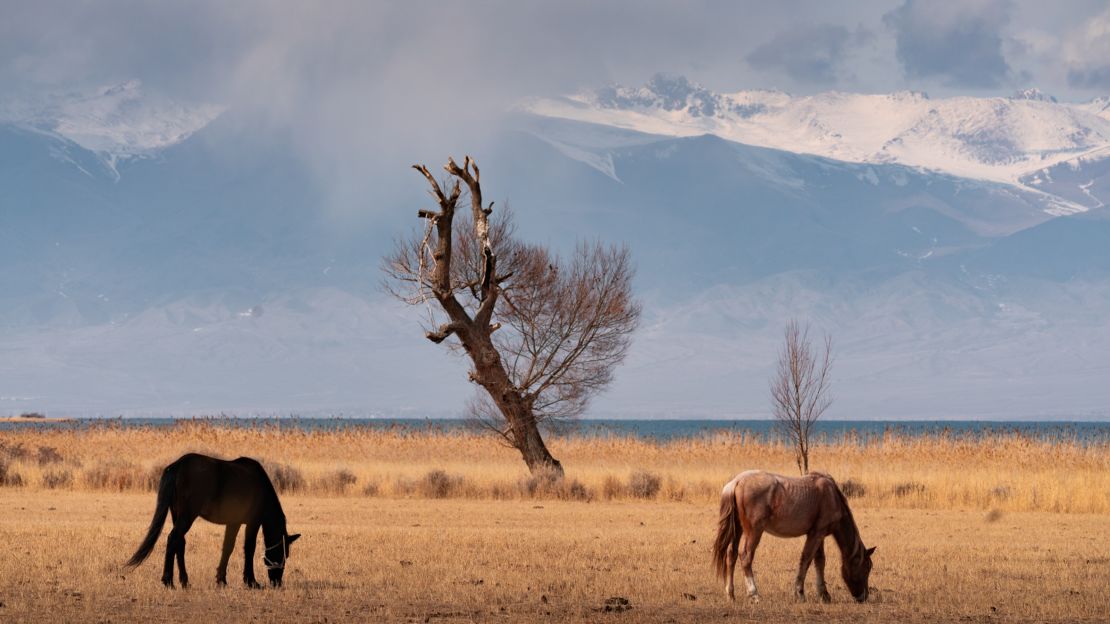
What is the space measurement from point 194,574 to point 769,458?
3048 centimetres

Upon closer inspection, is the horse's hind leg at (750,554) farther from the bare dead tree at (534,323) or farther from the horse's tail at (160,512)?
the bare dead tree at (534,323)

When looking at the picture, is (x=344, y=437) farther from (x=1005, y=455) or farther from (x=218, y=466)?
(x=218, y=466)

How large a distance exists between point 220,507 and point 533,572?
4791 mm

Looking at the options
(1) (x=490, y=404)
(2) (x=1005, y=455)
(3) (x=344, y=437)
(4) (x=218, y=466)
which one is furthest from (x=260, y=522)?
(3) (x=344, y=437)

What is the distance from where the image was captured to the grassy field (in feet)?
56.6

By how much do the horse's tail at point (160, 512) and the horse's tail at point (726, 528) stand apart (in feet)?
20.9

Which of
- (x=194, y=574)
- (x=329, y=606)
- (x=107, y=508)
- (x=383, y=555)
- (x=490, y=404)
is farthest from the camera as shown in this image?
(x=490, y=404)

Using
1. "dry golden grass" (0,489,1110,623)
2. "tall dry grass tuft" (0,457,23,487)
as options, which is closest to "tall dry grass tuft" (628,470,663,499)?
"dry golden grass" (0,489,1110,623)

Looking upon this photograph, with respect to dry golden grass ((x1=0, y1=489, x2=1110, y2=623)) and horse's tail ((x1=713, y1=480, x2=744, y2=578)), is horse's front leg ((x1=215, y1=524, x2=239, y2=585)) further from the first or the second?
horse's tail ((x1=713, y1=480, x2=744, y2=578))

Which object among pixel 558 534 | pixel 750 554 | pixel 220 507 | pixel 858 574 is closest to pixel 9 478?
pixel 558 534

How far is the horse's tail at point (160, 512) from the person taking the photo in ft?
56.3

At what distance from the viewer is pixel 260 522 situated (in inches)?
711

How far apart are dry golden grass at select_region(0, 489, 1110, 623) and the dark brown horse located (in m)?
0.43

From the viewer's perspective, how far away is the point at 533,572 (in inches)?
805
